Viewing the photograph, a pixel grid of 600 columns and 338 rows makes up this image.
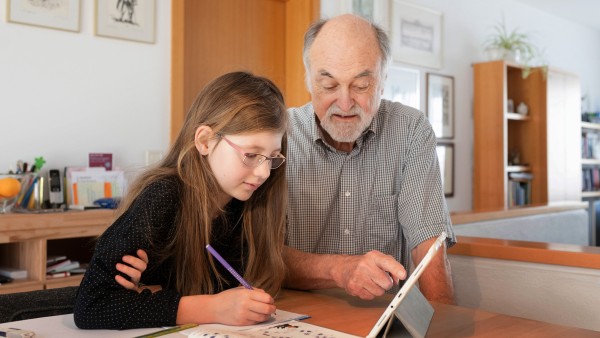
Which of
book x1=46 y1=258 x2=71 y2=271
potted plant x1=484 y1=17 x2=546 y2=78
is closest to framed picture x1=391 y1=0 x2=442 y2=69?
potted plant x1=484 y1=17 x2=546 y2=78

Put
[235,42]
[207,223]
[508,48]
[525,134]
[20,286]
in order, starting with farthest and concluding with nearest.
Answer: [525,134] → [508,48] → [235,42] → [20,286] → [207,223]

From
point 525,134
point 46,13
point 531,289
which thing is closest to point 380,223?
point 531,289

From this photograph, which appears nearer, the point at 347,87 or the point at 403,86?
the point at 347,87

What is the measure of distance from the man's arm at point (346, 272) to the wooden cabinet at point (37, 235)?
4.14 ft

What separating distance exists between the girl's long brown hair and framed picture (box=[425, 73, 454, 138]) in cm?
416

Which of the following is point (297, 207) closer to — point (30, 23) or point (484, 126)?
point (30, 23)

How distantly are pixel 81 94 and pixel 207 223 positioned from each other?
2.13 meters

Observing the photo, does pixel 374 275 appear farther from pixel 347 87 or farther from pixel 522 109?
pixel 522 109

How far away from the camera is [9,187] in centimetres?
266

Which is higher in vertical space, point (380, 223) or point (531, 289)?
point (380, 223)

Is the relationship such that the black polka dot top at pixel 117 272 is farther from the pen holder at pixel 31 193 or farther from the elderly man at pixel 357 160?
the pen holder at pixel 31 193

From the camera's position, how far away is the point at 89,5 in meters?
3.19

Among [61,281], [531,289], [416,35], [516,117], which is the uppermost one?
[416,35]

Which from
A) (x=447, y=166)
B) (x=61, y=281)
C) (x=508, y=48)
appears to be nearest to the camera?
(x=61, y=281)
